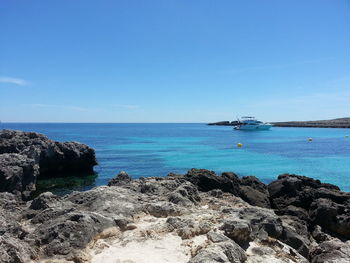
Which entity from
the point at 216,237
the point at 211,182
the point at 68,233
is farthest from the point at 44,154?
the point at 216,237

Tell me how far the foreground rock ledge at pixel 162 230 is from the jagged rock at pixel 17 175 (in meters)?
7.63

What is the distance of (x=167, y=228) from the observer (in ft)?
36.4

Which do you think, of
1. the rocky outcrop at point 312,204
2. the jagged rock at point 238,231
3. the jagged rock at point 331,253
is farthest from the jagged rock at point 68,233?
the rocky outcrop at point 312,204

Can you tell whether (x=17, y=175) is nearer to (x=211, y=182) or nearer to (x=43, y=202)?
(x=43, y=202)

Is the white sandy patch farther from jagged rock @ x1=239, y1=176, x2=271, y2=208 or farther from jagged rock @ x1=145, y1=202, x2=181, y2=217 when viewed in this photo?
jagged rock @ x1=239, y1=176, x2=271, y2=208

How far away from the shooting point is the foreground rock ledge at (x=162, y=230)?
30.1ft

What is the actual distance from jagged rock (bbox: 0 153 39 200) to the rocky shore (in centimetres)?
745

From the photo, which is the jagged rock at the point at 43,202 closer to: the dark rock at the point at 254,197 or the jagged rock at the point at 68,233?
the jagged rock at the point at 68,233

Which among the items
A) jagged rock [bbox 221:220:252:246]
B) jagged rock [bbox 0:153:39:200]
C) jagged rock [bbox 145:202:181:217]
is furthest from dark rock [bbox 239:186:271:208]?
jagged rock [bbox 0:153:39:200]

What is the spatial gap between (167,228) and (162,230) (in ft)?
0.68

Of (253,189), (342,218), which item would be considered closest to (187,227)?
(342,218)

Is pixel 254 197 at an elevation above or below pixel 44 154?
below

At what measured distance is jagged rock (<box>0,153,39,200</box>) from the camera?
23.0 m

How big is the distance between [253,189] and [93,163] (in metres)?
23.8
